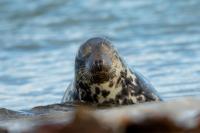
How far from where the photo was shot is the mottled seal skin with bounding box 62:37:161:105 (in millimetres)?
5512

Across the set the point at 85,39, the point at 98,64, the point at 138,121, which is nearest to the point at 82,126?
the point at 138,121

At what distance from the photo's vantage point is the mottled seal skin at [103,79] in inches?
217

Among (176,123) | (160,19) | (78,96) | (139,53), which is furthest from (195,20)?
(176,123)

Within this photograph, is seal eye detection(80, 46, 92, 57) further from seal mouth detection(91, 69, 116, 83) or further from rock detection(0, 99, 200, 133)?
rock detection(0, 99, 200, 133)

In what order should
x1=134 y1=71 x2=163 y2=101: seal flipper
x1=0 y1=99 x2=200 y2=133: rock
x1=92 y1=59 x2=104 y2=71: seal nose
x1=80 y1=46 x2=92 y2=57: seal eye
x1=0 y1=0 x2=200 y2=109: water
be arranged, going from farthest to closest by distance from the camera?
x1=0 y1=0 x2=200 y2=109: water, x1=134 y1=71 x2=163 y2=101: seal flipper, x1=80 y1=46 x2=92 y2=57: seal eye, x1=92 y1=59 x2=104 y2=71: seal nose, x1=0 y1=99 x2=200 y2=133: rock

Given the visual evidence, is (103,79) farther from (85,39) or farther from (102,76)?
(85,39)

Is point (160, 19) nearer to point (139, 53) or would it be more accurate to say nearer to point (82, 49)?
point (139, 53)

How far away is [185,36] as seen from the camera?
39.1 feet

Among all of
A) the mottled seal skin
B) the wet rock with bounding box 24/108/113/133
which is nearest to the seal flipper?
the mottled seal skin

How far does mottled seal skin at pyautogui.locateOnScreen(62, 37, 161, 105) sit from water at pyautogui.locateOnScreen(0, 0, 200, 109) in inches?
53.6

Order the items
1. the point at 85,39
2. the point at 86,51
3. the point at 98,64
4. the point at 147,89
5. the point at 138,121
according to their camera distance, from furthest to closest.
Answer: the point at 85,39, the point at 147,89, the point at 86,51, the point at 98,64, the point at 138,121

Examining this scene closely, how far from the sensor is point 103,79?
5531 millimetres

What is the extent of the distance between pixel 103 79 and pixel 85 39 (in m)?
7.38

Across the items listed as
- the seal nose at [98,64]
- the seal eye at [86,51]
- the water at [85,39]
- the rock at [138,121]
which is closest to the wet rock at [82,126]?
the rock at [138,121]
